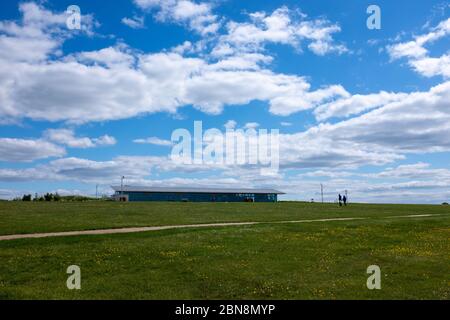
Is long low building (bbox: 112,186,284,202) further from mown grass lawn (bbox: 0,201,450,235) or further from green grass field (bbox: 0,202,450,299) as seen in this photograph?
green grass field (bbox: 0,202,450,299)

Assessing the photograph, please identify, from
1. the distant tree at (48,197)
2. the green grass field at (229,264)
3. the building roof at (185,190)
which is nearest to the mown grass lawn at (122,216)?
the green grass field at (229,264)

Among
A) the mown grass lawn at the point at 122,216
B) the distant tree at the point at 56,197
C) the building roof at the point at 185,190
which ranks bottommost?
the mown grass lawn at the point at 122,216

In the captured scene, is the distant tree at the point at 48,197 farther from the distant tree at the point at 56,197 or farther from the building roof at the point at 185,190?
the building roof at the point at 185,190

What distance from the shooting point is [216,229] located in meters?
30.5

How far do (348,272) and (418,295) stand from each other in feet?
11.4

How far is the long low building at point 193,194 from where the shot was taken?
5172 inches

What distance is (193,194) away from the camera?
138875 mm

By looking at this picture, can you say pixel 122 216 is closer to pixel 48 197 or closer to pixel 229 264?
pixel 229 264

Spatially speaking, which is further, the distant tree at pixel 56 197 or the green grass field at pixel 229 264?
the distant tree at pixel 56 197

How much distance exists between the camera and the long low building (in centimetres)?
13138

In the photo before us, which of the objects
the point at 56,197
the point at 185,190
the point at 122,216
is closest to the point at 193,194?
the point at 185,190

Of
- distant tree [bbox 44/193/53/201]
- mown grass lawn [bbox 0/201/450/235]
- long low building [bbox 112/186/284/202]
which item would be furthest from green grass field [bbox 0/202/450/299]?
long low building [bbox 112/186/284/202]
